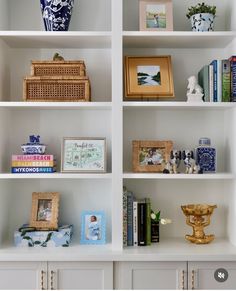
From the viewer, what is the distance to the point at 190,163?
2.63m

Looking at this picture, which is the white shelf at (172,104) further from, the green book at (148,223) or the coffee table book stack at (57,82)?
the green book at (148,223)

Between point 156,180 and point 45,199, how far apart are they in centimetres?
69

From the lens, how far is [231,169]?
2.70 meters

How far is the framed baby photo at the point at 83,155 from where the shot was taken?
8.63 feet

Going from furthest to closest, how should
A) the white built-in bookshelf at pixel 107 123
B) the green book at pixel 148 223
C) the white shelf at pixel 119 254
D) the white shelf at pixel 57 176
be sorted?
the white built-in bookshelf at pixel 107 123 < the green book at pixel 148 223 < the white shelf at pixel 57 176 < the white shelf at pixel 119 254

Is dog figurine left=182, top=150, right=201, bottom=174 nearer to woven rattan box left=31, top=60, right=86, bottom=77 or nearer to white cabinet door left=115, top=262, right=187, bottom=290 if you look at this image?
white cabinet door left=115, top=262, right=187, bottom=290

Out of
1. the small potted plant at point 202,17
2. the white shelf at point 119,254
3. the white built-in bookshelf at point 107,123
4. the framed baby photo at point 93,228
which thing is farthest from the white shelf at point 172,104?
the white shelf at point 119,254

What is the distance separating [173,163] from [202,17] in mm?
852

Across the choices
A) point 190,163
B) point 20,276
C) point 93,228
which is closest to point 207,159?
point 190,163

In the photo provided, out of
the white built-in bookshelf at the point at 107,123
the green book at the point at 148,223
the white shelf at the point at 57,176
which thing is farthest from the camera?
the white built-in bookshelf at the point at 107,123

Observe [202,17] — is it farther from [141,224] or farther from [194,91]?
[141,224]

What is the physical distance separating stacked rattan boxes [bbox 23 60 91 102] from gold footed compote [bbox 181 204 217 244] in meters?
0.89

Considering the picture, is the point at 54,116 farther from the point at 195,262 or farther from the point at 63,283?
the point at 195,262

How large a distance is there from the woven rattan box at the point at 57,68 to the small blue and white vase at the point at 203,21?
69 cm
